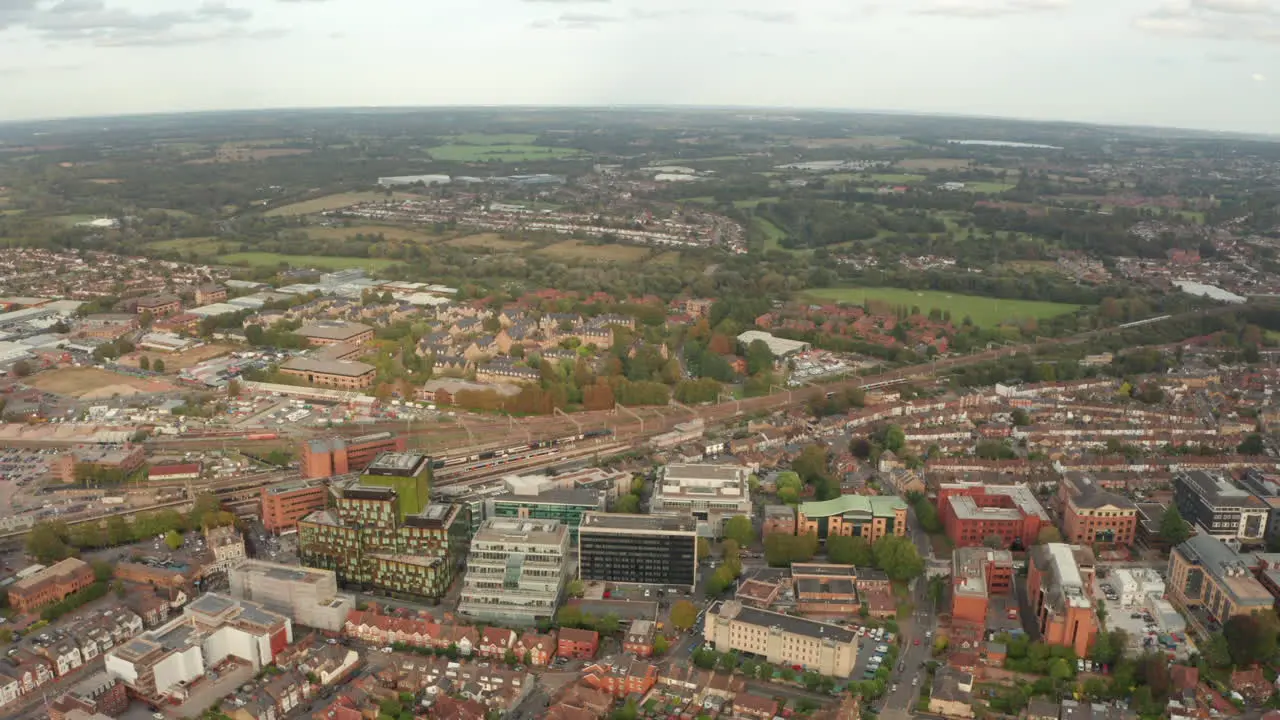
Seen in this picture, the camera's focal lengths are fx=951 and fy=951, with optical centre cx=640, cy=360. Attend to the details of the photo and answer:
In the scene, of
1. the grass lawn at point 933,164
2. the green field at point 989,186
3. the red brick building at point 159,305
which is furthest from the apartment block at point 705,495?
the grass lawn at point 933,164

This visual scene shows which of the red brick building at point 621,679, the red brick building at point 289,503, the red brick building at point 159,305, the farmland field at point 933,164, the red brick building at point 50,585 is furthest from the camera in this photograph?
the farmland field at point 933,164

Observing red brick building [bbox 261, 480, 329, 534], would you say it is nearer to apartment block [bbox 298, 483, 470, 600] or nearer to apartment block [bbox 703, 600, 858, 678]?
apartment block [bbox 298, 483, 470, 600]

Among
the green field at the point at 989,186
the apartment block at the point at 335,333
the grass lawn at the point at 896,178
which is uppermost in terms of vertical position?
the grass lawn at the point at 896,178

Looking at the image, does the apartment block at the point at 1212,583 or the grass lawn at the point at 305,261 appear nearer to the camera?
the apartment block at the point at 1212,583

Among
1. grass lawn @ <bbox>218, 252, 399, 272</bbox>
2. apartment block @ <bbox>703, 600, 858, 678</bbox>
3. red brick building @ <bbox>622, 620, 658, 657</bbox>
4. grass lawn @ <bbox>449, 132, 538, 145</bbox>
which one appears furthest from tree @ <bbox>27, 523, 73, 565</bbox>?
grass lawn @ <bbox>449, 132, 538, 145</bbox>

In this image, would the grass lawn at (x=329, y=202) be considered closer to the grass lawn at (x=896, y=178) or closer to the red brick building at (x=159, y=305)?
the red brick building at (x=159, y=305)

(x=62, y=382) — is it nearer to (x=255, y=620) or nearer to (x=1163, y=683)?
(x=255, y=620)

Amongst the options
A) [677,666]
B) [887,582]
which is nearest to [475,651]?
[677,666]

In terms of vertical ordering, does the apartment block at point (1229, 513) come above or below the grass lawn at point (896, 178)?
below
